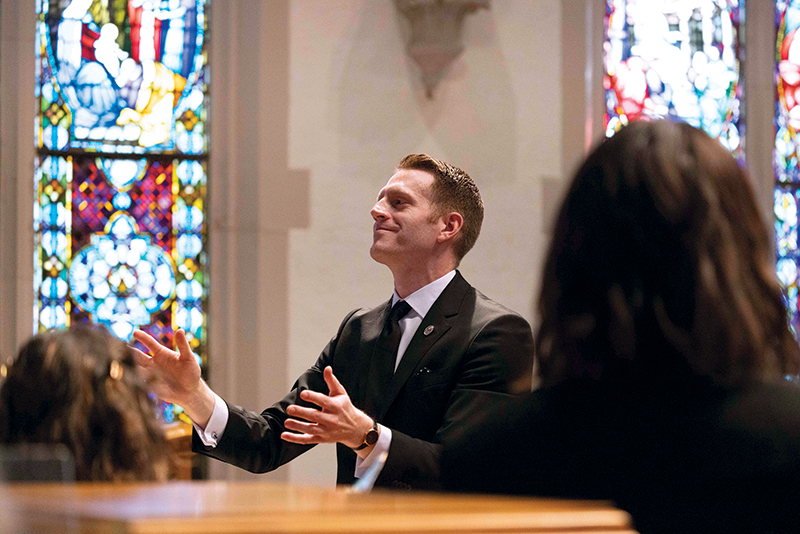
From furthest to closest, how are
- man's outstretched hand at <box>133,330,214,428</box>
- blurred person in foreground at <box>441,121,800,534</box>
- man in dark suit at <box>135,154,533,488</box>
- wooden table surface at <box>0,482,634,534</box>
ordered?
man's outstretched hand at <box>133,330,214,428</box> → man in dark suit at <box>135,154,533,488</box> → blurred person in foreground at <box>441,121,800,534</box> → wooden table surface at <box>0,482,634,534</box>

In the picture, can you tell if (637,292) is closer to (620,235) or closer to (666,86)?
(620,235)

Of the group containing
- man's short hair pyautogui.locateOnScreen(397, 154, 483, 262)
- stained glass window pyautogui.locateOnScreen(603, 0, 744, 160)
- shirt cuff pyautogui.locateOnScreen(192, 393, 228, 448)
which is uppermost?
stained glass window pyautogui.locateOnScreen(603, 0, 744, 160)

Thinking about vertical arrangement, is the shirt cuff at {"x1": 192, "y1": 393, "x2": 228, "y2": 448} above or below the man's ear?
below

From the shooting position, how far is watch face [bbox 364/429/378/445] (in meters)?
2.38

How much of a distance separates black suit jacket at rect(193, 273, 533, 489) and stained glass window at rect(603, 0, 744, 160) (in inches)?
125

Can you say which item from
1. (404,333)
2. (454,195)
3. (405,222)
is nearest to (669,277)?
(404,333)

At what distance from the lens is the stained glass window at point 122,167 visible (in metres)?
5.02

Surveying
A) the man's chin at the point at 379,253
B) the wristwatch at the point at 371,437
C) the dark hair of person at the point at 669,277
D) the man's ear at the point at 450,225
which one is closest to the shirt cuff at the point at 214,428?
the wristwatch at the point at 371,437

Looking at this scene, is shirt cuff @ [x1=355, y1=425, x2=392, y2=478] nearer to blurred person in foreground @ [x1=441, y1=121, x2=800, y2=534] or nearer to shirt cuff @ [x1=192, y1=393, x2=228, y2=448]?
shirt cuff @ [x1=192, y1=393, x2=228, y2=448]

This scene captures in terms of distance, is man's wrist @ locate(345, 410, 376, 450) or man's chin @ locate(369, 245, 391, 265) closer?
man's wrist @ locate(345, 410, 376, 450)

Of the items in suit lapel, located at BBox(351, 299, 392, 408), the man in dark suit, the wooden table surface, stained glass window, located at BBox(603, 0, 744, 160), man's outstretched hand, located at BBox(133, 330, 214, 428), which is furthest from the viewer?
stained glass window, located at BBox(603, 0, 744, 160)

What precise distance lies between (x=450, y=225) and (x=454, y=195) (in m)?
0.12

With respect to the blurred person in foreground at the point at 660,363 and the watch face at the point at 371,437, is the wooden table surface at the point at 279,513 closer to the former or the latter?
the blurred person in foreground at the point at 660,363

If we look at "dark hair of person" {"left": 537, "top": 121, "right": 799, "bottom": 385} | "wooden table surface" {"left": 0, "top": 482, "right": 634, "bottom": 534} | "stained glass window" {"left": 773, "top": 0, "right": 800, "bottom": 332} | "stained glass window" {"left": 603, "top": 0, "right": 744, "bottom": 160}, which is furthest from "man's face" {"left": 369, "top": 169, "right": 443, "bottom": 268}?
"stained glass window" {"left": 773, "top": 0, "right": 800, "bottom": 332}
